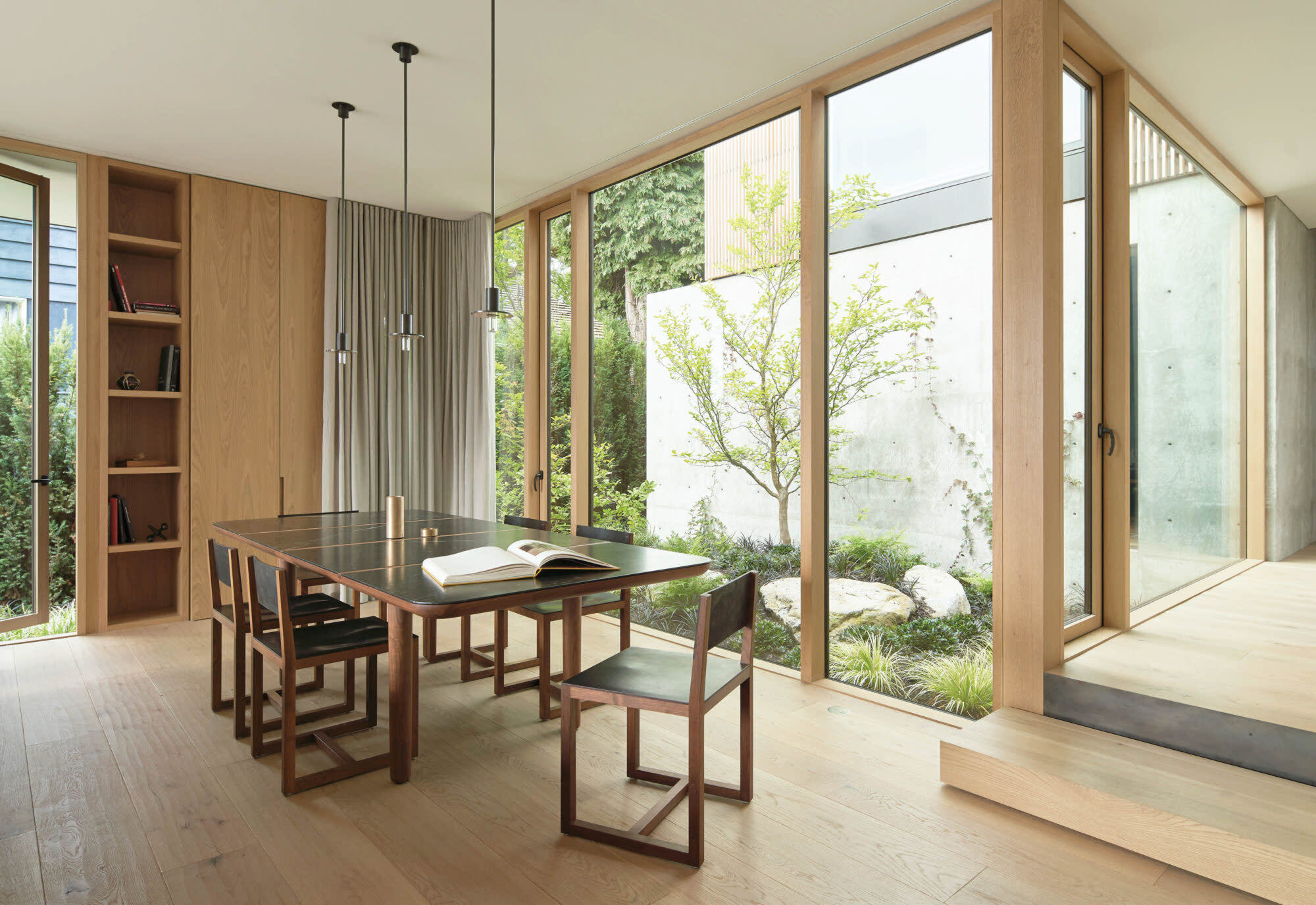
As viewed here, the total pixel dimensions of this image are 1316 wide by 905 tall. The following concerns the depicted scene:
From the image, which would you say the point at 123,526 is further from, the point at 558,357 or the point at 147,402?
the point at 558,357

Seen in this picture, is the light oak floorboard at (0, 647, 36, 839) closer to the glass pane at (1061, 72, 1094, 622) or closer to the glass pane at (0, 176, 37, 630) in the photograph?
the glass pane at (0, 176, 37, 630)

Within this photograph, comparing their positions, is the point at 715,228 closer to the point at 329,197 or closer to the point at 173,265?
the point at 329,197

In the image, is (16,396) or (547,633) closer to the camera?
(547,633)

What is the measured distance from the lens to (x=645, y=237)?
4.38 metres

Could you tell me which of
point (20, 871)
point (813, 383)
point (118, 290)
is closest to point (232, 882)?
point (20, 871)

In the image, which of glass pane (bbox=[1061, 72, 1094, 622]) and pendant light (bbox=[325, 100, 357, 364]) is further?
pendant light (bbox=[325, 100, 357, 364])

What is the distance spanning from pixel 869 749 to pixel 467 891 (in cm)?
147

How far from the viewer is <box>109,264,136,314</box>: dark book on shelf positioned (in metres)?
4.30

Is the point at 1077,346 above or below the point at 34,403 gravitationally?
above

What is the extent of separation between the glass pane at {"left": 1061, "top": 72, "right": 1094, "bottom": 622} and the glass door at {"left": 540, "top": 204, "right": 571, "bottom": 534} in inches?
117

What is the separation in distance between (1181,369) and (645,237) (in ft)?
9.18

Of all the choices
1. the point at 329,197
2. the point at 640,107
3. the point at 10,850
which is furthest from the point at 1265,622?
the point at 329,197

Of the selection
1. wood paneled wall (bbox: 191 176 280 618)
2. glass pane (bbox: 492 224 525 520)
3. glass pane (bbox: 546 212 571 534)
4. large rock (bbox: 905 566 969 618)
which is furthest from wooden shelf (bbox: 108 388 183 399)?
large rock (bbox: 905 566 969 618)

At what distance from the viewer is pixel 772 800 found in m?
2.27
